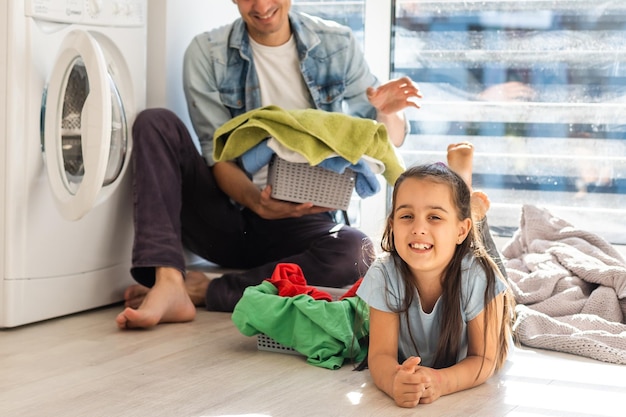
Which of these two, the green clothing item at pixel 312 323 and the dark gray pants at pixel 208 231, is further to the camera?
the dark gray pants at pixel 208 231

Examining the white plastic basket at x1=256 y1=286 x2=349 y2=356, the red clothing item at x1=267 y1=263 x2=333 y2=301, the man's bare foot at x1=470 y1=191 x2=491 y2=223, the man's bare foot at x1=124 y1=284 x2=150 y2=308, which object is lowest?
the white plastic basket at x1=256 y1=286 x2=349 y2=356

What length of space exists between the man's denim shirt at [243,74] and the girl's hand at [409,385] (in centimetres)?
115

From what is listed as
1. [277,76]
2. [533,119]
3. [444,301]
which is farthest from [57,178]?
[533,119]

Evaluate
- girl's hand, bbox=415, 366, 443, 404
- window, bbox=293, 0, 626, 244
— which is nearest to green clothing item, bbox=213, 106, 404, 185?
girl's hand, bbox=415, 366, 443, 404

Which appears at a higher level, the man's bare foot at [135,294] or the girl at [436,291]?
the girl at [436,291]

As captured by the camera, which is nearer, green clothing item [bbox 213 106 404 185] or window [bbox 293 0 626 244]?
green clothing item [bbox 213 106 404 185]

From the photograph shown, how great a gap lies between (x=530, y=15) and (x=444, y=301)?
163 cm

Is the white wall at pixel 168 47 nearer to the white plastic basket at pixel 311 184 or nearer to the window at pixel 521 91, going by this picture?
the white plastic basket at pixel 311 184

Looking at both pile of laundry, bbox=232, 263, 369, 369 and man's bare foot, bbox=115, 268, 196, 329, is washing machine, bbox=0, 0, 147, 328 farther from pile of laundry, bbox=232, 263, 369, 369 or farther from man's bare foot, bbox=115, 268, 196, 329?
pile of laundry, bbox=232, 263, 369, 369

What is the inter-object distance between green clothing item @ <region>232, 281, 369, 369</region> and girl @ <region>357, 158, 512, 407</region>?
0.43 feet

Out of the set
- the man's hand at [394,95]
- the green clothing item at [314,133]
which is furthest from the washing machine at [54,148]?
the man's hand at [394,95]

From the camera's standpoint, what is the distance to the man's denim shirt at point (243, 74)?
271cm

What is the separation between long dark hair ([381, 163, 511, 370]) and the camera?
1.85 meters

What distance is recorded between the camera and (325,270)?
258 cm
